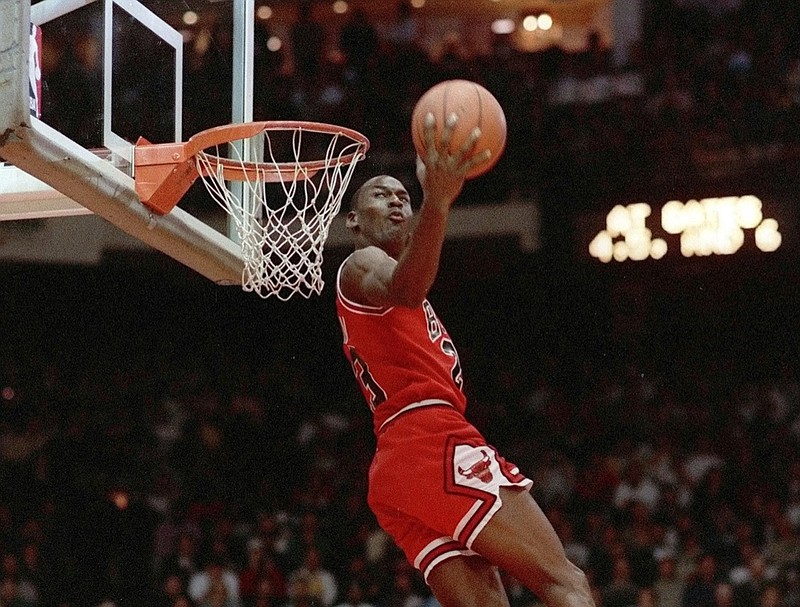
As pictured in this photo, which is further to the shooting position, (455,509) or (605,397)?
(605,397)

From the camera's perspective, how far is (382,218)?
Result: 396 cm

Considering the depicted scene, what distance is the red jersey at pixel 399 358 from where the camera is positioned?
3779 millimetres

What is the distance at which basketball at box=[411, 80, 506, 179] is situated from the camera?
325 cm

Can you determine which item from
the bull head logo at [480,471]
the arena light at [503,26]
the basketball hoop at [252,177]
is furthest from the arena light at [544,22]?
the bull head logo at [480,471]

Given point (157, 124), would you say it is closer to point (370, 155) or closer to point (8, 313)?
point (370, 155)

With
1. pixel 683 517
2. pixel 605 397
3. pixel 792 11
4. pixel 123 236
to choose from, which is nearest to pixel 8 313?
pixel 123 236

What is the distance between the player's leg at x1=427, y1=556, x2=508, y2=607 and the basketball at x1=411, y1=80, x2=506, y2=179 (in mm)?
1173

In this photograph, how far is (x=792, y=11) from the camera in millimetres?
11688

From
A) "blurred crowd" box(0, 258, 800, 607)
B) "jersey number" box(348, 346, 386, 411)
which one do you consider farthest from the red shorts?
"blurred crowd" box(0, 258, 800, 607)

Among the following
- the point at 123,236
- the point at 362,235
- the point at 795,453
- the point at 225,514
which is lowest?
the point at 225,514

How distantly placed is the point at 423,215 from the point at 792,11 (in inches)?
373

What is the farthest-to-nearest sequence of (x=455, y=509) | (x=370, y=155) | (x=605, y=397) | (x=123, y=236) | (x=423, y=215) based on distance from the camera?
(x=123, y=236) → (x=370, y=155) → (x=605, y=397) → (x=455, y=509) → (x=423, y=215)

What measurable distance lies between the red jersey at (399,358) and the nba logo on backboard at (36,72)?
4.65 ft

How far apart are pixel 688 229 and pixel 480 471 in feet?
25.1
